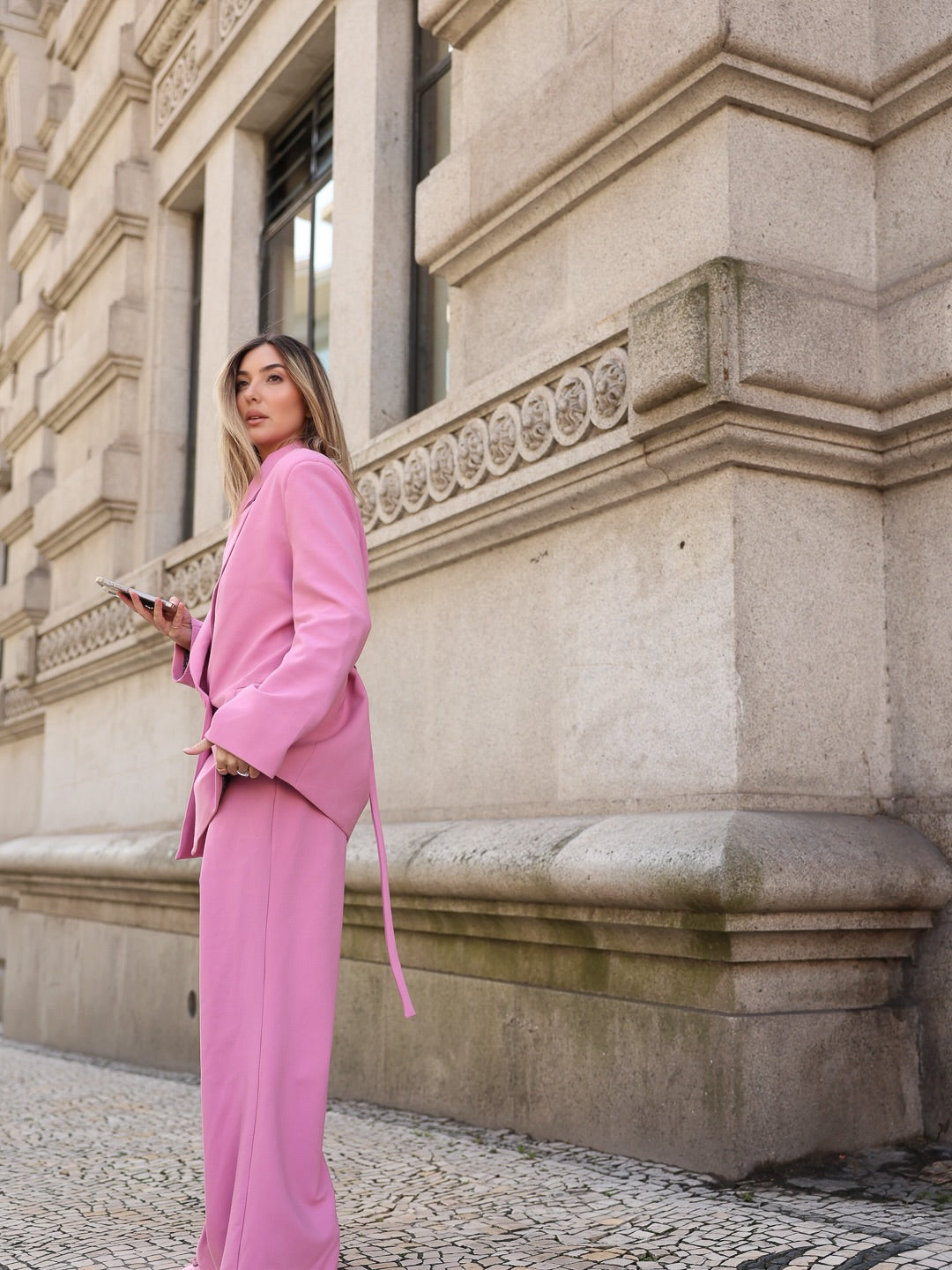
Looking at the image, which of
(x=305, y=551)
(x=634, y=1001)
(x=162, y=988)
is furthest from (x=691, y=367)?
(x=162, y=988)

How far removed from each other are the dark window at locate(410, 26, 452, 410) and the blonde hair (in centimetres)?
332

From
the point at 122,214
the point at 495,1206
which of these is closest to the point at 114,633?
the point at 122,214

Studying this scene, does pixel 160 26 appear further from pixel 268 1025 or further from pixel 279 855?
pixel 268 1025

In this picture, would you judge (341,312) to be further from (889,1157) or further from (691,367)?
(889,1157)

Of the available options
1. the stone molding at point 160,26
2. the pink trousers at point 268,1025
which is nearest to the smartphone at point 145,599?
the pink trousers at point 268,1025

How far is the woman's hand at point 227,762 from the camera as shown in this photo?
2.85 m

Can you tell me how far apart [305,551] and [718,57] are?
7.13 ft

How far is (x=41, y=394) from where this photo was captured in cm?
1198

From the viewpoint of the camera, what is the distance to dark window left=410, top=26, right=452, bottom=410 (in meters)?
6.66

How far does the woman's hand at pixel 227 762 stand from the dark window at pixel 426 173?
3.95m

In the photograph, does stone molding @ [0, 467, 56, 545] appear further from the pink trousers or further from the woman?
the pink trousers

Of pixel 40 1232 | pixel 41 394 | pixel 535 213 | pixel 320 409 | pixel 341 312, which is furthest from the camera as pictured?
pixel 41 394

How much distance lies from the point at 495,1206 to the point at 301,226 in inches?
238

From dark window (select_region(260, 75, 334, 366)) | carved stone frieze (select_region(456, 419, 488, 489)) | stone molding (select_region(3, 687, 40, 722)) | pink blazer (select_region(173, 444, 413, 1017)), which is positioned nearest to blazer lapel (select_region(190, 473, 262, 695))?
pink blazer (select_region(173, 444, 413, 1017))
